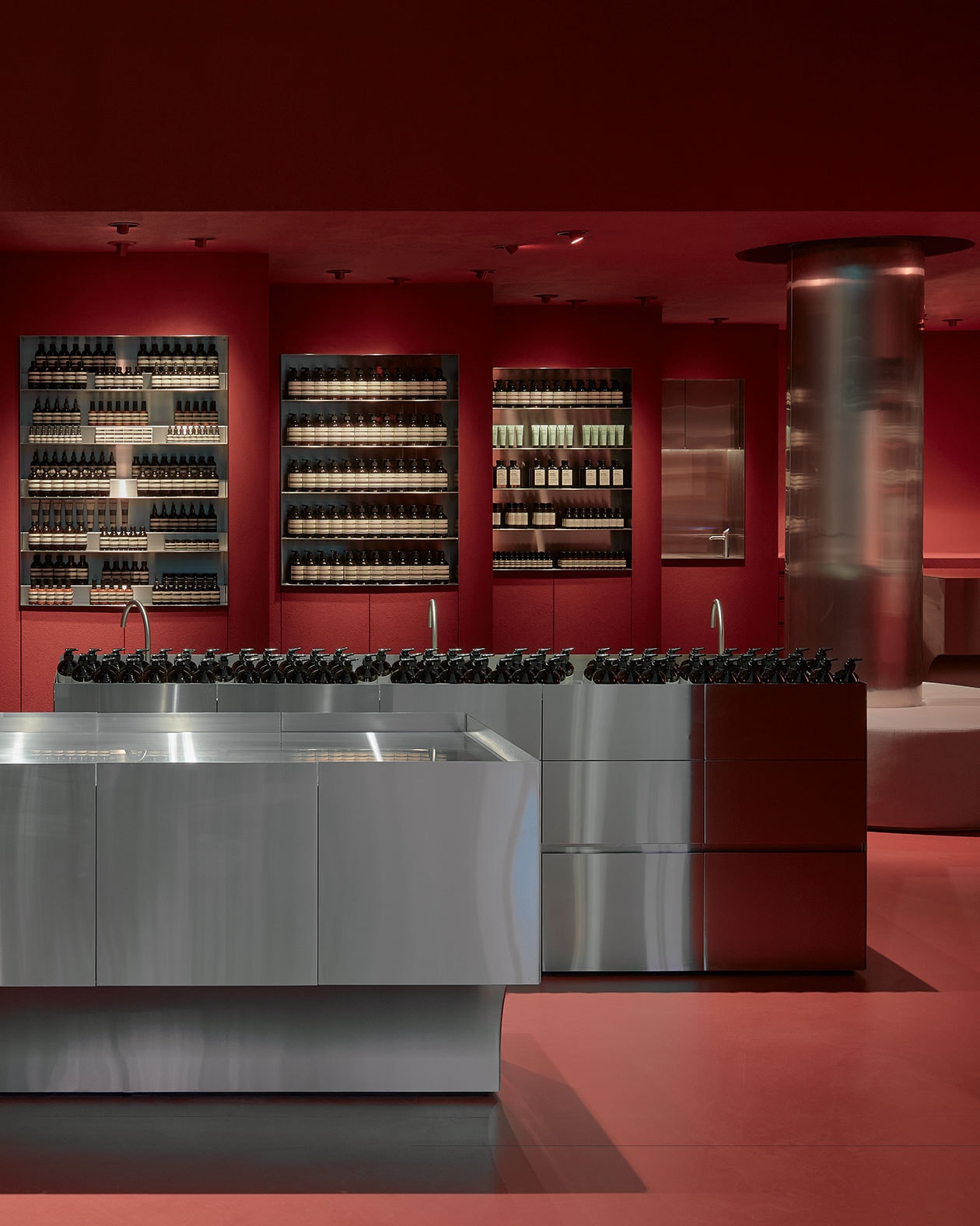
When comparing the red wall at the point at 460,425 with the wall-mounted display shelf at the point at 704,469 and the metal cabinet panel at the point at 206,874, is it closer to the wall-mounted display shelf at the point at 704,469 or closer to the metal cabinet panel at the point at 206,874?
the wall-mounted display shelf at the point at 704,469

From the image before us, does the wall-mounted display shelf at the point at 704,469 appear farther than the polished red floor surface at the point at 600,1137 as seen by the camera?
Yes

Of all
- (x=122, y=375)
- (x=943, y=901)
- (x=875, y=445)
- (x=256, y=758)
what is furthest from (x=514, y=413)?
(x=256, y=758)

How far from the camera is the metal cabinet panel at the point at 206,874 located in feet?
10.8

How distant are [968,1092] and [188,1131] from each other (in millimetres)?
2017

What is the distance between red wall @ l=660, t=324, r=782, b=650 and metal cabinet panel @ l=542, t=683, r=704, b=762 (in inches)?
300

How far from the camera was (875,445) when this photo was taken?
25.3 ft

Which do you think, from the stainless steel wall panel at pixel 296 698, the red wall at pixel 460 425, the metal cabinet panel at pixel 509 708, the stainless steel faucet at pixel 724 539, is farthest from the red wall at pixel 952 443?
the stainless steel wall panel at pixel 296 698

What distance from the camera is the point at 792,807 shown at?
15.5 feet

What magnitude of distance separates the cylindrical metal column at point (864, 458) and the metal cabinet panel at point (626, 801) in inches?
133

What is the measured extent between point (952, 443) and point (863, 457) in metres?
5.83
